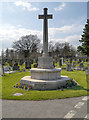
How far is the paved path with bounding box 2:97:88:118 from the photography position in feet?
16.3

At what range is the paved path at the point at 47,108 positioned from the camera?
496 centimetres

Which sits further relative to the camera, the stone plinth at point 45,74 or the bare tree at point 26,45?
the bare tree at point 26,45

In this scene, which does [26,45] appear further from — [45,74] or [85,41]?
[45,74]

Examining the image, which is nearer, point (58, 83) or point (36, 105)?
point (36, 105)

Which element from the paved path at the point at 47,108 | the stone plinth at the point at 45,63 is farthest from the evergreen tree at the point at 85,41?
the paved path at the point at 47,108

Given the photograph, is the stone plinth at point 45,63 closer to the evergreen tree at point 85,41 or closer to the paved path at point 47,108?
the paved path at point 47,108

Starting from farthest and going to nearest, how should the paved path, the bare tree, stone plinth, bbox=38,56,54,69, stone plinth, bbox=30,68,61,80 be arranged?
the bare tree < stone plinth, bbox=38,56,54,69 < stone plinth, bbox=30,68,61,80 < the paved path

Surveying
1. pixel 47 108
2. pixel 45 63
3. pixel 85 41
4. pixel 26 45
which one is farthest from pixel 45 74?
pixel 26 45

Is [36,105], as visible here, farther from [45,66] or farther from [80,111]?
[45,66]

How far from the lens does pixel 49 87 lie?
9.30 metres

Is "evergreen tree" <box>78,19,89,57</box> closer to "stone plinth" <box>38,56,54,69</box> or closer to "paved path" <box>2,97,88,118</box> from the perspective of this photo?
"stone plinth" <box>38,56,54,69</box>

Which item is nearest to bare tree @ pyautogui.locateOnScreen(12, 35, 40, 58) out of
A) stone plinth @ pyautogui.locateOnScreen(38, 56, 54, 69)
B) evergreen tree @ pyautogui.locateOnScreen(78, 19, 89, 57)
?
evergreen tree @ pyautogui.locateOnScreen(78, 19, 89, 57)

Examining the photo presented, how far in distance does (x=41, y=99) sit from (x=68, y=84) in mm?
4225

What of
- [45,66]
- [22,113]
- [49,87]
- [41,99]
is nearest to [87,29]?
[45,66]
